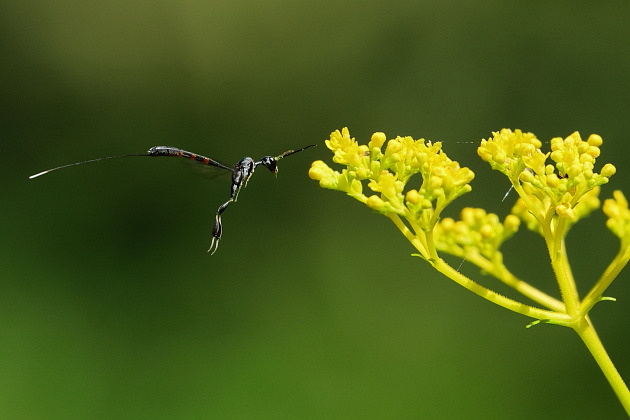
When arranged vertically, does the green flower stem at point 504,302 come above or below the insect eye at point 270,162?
below

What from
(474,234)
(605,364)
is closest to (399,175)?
(474,234)

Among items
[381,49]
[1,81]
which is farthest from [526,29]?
[1,81]

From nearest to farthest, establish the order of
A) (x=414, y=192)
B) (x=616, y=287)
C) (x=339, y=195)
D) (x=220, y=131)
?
(x=414, y=192), (x=616, y=287), (x=339, y=195), (x=220, y=131)

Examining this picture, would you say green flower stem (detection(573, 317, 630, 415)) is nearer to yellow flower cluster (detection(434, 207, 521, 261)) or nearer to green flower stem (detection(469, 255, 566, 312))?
green flower stem (detection(469, 255, 566, 312))

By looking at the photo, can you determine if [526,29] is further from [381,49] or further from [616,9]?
[381,49]

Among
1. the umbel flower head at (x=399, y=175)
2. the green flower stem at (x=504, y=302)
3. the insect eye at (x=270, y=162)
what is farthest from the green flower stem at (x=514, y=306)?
the insect eye at (x=270, y=162)

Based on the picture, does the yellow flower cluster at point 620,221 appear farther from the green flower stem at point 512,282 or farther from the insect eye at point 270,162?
the insect eye at point 270,162

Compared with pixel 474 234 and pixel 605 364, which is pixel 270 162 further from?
pixel 605 364

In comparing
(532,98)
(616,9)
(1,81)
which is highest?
(1,81)
